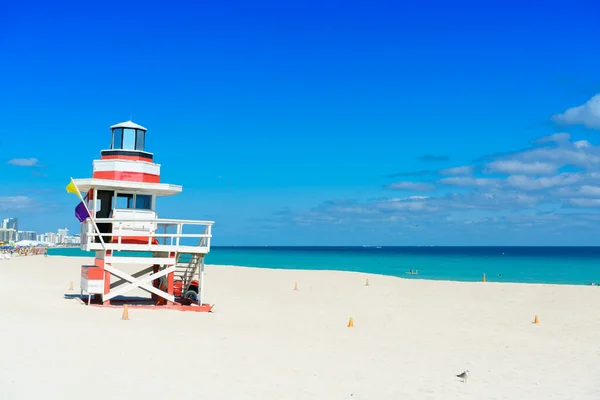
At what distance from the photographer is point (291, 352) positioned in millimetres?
13188

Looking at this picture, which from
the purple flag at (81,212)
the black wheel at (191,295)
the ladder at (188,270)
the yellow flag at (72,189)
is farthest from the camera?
the black wheel at (191,295)

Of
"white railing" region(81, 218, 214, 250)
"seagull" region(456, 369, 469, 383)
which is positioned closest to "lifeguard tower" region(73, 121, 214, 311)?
"white railing" region(81, 218, 214, 250)

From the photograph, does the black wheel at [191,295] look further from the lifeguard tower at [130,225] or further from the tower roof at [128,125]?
the tower roof at [128,125]

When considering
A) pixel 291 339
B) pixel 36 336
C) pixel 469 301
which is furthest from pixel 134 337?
pixel 469 301

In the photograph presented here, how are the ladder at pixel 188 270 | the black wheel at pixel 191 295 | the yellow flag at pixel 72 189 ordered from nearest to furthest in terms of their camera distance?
the yellow flag at pixel 72 189 → the ladder at pixel 188 270 → the black wheel at pixel 191 295

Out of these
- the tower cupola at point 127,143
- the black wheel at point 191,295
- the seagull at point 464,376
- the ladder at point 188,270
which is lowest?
the seagull at point 464,376

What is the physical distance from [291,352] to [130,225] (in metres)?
9.59

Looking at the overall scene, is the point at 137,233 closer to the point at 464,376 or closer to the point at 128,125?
the point at 128,125

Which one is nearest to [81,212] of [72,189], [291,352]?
[72,189]

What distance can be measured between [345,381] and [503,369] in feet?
13.2

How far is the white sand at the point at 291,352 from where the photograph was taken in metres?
9.69

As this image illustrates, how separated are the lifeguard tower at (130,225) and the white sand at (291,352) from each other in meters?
1.36

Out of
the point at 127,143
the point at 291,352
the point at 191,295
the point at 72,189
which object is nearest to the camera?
the point at 291,352

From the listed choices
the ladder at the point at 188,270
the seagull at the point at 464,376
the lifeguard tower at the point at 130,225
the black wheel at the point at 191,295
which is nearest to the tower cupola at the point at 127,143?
the lifeguard tower at the point at 130,225
